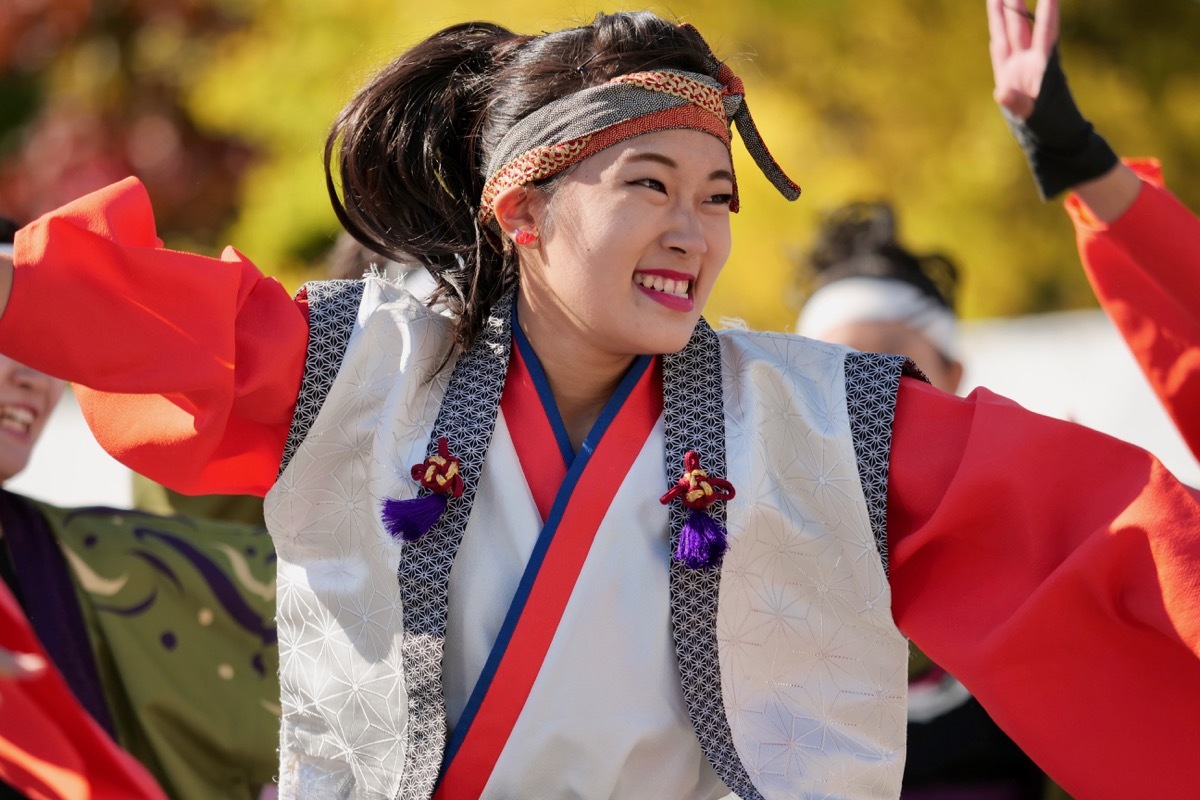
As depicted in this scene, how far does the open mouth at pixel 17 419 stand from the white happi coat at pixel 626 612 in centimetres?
102

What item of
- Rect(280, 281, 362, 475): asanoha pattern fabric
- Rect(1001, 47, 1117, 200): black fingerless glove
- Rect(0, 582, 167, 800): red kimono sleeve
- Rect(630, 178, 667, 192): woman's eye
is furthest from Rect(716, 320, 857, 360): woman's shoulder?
Rect(0, 582, 167, 800): red kimono sleeve

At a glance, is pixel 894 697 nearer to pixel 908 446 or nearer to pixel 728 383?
pixel 908 446

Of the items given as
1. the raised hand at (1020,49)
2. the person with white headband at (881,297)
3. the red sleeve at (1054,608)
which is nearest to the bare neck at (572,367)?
the red sleeve at (1054,608)

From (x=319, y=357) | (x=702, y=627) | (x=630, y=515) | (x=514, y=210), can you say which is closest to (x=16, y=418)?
(x=319, y=357)

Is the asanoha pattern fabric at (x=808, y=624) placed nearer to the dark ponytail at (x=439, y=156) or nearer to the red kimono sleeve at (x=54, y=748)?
the dark ponytail at (x=439, y=156)

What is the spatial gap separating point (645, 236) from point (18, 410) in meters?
1.45

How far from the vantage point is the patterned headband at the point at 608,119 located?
196cm

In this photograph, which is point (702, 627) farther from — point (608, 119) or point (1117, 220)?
point (1117, 220)

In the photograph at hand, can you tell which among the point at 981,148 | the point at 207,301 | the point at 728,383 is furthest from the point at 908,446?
the point at 981,148

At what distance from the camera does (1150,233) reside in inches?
86.4

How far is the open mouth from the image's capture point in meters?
2.78

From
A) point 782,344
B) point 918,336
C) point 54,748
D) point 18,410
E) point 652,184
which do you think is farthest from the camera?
point 918,336

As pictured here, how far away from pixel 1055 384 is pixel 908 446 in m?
3.07

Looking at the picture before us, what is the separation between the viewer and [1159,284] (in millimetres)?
2211
